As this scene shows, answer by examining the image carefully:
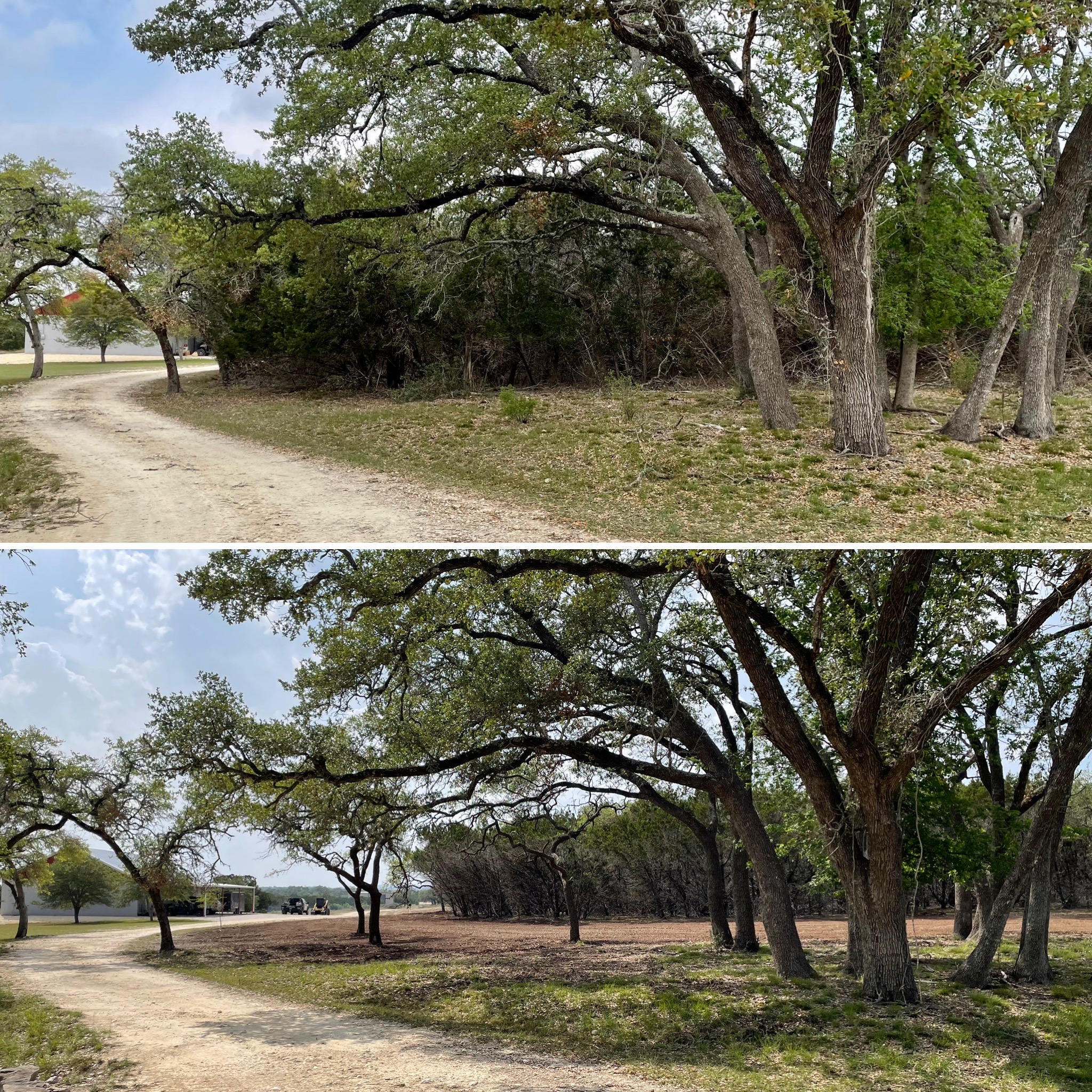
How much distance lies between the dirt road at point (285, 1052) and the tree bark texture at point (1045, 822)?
18.8 feet

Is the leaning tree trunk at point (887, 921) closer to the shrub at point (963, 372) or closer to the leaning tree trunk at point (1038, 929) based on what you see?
the leaning tree trunk at point (1038, 929)

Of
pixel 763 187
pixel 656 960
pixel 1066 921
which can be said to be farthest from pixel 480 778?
pixel 1066 921

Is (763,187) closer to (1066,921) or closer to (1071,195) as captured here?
(1071,195)

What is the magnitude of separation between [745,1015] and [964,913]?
10328 mm

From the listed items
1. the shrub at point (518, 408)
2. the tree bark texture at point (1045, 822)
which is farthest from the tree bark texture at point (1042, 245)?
the shrub at point (518, 408)

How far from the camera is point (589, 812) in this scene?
19547 millimetres

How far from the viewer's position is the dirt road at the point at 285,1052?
28.8 ft

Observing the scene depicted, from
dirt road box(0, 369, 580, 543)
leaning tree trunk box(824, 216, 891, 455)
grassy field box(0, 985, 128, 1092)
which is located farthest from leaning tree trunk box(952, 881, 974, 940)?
grassy field box(0, 985, 128, 1092)

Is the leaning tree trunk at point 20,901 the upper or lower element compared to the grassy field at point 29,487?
lower

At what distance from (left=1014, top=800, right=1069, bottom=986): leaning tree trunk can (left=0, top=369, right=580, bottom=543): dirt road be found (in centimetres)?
772

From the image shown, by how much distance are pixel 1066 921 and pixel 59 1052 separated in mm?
22245

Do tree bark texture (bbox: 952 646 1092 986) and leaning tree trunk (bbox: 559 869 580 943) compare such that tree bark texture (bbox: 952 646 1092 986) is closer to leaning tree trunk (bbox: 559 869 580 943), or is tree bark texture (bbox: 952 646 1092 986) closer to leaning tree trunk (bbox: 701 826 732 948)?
leaning tree trunk (bbox: 701 826 732 948)

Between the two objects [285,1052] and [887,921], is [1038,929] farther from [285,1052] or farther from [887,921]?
[285,1052]

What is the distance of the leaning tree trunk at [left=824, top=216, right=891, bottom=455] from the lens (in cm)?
1462
